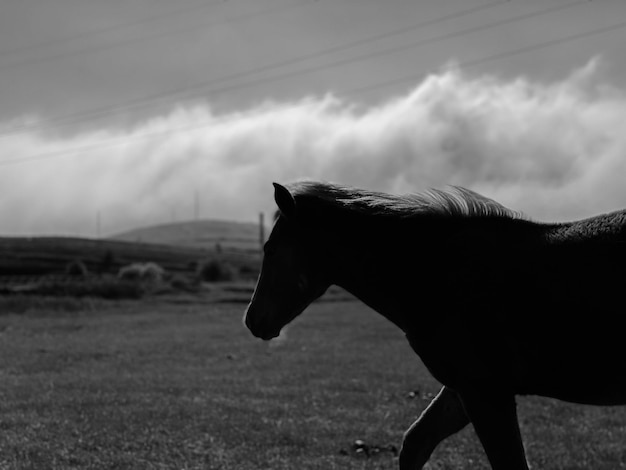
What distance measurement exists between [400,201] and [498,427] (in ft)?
5.62

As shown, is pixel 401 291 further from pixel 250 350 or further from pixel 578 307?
pixel 250 350

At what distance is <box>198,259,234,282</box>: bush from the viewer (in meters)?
76.4

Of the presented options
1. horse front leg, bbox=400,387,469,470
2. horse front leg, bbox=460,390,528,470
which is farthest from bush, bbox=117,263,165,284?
horse front leg, bbox=460,390,528,470

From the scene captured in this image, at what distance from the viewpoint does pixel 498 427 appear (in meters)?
4.64

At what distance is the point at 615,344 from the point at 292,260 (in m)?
2.24

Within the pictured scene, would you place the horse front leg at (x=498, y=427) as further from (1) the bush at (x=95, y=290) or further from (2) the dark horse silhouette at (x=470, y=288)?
(1) the bush at (x=95, y=290)

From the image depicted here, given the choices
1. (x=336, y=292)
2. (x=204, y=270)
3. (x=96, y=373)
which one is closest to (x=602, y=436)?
(x=96, y=373)

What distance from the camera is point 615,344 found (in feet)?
15.3

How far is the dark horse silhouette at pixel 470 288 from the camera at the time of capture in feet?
15.4

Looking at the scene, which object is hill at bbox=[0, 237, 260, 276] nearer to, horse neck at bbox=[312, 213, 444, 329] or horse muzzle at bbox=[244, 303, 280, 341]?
horse muzzle at bbox=[244, 303, 280, 341]

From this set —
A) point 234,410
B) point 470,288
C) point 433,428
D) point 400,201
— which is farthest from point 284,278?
point 234,410

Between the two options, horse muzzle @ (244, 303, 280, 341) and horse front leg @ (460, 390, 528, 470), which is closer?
horse front leg @ (460, 390, 528, 470)

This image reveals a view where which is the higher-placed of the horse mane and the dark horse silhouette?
the horse mane

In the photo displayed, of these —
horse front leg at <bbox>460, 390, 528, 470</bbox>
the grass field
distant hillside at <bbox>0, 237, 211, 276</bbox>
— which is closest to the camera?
horse front leg at <bbox>460, 390, 528, 470</bbox>
